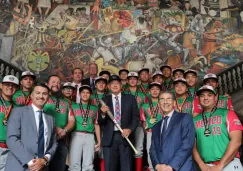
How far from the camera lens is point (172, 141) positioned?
4.25 meters

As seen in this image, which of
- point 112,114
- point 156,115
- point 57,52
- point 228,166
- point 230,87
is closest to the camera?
point 228,166

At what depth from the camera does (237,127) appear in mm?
4492

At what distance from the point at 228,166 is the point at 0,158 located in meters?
3.39

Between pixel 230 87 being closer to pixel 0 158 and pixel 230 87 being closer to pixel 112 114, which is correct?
pixel 112 114

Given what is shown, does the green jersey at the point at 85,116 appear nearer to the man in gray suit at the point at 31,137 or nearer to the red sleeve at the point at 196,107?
the man in gray suit at the point at 31,137

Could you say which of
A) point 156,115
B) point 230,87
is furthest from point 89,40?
point 156,115

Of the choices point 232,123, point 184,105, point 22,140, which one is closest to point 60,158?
point 22,140

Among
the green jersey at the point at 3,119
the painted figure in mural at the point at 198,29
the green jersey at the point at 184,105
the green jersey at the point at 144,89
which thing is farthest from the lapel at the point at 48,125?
the painted figure in mural at the point at 198,29

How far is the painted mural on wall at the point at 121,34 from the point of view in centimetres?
1316

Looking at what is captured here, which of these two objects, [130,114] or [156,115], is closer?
[130,114]

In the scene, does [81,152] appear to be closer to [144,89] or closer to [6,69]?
[144,89]

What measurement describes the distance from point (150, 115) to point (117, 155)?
1208 millimetres

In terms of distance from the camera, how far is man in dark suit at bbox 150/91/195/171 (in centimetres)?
413

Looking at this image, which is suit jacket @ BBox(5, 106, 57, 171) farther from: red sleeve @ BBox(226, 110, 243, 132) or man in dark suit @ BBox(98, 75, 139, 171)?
red sleeve @ BBox(226, 110, 243, 132)
